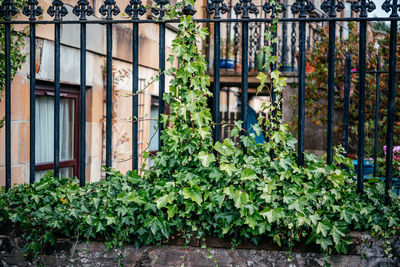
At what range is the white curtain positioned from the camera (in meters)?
4.00

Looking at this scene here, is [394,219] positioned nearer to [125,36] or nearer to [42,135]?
[42,135]

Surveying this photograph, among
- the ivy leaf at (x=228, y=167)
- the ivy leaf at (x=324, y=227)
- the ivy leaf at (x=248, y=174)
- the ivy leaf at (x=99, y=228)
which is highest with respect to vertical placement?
the ivy leaf at (x=228, y=167)

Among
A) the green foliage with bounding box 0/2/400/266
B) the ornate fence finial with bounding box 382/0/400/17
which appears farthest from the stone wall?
the ornate fence finial with bounding box 382/0/400/17

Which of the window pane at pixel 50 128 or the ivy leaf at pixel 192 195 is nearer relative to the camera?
the ivy leaf at pixel 192 195

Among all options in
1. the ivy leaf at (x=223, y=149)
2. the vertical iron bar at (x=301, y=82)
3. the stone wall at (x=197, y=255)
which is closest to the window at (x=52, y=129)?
the stone wall at (x=197, y=255)

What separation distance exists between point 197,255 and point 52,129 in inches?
92.4

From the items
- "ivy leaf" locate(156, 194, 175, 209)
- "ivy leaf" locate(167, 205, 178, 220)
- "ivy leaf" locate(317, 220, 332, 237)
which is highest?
"ivy leaf" locate(156, 194, 175, 209)

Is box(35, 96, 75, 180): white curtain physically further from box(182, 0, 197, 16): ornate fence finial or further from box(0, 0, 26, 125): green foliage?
box(182, 0, 197, 16): ornate fence finial

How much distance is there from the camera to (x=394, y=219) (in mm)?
2510

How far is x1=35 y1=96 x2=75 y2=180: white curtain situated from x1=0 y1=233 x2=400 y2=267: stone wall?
4.48 feet

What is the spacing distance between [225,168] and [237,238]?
498 millimetres

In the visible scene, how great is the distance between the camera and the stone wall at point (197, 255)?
8.35 ft

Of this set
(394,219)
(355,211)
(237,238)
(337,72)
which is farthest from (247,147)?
(337,72)

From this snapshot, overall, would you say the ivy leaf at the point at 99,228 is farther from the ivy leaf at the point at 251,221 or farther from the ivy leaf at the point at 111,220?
the ivy leaf at the point at 251,221
